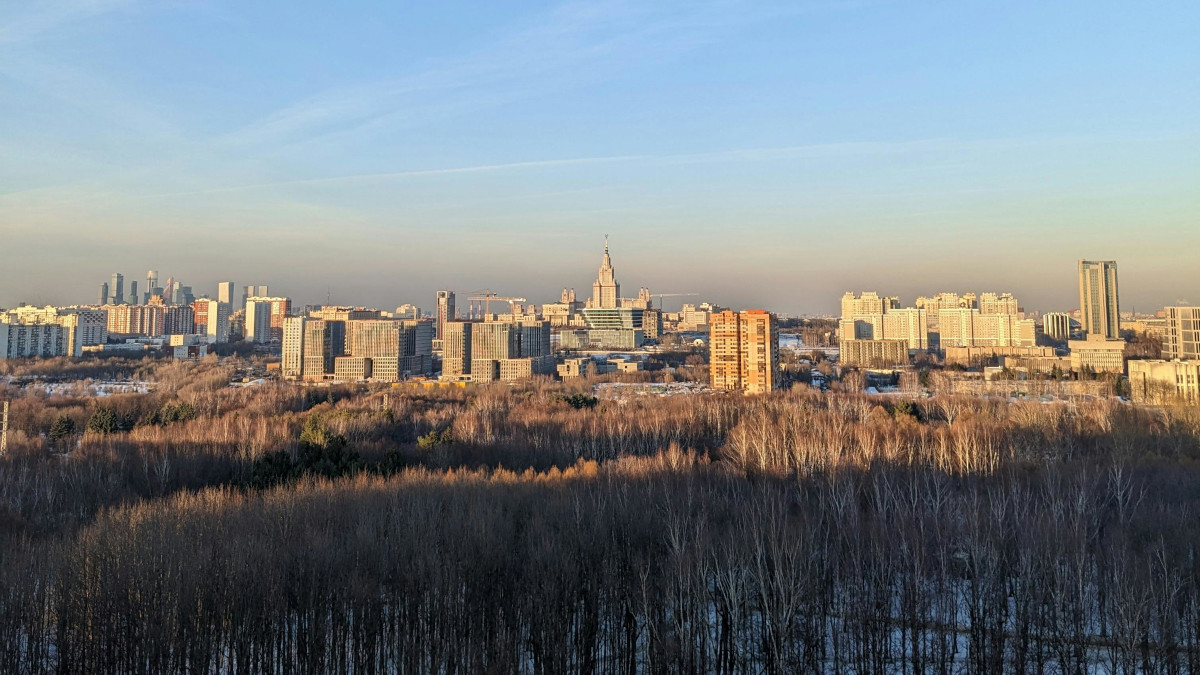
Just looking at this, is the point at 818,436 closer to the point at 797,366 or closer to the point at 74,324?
the point at 797,366

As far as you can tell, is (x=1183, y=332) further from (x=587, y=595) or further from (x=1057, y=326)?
(x=1057, y=326)

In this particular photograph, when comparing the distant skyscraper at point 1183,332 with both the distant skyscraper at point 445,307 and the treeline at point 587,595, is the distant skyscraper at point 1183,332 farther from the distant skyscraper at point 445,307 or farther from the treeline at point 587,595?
the distant skyscraper at point 445,307

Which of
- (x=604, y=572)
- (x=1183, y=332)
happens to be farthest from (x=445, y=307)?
(x=604, y=572)

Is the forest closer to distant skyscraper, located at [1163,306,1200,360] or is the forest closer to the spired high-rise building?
distant skyscraper, located at [1163,306,1200,360]

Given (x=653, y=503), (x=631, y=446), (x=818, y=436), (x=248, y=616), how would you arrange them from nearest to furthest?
(x=248, y=616) → (x=653, y=503) → (x=818, y=436) → (x=631, y=446)

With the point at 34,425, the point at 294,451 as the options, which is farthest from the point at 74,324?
the point at 294,451

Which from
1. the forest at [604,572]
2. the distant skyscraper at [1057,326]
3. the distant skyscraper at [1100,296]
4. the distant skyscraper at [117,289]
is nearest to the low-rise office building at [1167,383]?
the forest at [604,572]

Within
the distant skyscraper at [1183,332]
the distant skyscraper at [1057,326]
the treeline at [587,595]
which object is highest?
the distant skyscraper at [1057,326]
